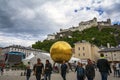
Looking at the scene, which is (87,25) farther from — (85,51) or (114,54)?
(114,54)

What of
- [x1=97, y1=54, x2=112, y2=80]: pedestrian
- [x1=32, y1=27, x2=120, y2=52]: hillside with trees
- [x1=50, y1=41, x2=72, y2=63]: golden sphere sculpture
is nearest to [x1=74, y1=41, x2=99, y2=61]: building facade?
[x1=32, y1=27, x2=120, y2=52]: hillside with trees

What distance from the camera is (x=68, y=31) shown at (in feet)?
506

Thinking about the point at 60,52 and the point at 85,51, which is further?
the point at 85,51

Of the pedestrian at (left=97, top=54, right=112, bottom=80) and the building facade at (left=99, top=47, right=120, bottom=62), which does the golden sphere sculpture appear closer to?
the pedestrian at (left=97, top=54, right=112, bottom=80)

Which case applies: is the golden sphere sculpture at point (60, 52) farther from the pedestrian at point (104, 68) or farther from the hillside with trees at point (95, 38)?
the hillside with trees at point (95, 38)

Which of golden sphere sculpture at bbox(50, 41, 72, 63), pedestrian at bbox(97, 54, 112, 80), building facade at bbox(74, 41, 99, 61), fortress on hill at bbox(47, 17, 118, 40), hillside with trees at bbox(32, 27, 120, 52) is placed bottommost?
pedestrian at bbox(97, 54, 112, 80)

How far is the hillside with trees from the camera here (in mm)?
104713

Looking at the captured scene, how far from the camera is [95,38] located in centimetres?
10725

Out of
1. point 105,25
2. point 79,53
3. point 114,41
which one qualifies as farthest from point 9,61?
point 105,25

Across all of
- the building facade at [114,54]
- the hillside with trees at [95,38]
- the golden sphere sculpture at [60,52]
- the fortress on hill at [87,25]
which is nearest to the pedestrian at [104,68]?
the golden sphere sculpture at [60,52]

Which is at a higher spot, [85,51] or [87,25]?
[87,25]

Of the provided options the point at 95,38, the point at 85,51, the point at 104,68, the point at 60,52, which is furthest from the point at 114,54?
the point at 104,68

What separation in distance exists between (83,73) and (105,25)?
13402 centimetres

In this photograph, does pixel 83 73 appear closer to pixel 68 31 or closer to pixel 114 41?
pixel 114 41
